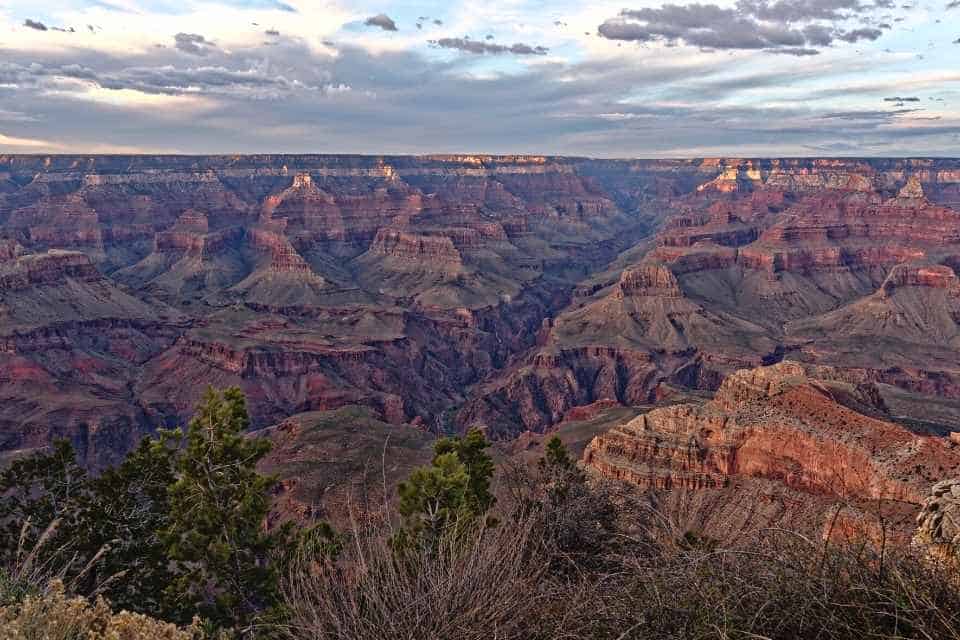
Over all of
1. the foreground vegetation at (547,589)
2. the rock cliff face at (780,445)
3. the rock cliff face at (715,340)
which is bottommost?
the rock cliff face at (715,340)

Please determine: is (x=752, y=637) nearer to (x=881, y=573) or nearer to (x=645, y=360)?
(x=881, y=573)

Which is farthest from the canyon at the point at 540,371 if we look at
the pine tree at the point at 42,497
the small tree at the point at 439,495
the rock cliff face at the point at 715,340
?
the pine tree at the point at 42,497

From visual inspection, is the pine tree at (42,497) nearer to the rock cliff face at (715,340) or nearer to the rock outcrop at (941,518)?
the rock outcrop at (941,518)

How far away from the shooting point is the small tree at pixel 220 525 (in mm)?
28891

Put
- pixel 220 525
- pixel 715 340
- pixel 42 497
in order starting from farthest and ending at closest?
pixel 715 340 → pixel 42 497 → pixel 220 525

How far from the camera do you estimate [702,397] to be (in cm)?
9400

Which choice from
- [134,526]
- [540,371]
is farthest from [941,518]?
[540,371]

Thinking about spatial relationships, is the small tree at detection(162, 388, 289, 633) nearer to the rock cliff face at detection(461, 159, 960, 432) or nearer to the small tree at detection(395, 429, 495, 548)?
the small tree at detection(395, 429, 495, 548)

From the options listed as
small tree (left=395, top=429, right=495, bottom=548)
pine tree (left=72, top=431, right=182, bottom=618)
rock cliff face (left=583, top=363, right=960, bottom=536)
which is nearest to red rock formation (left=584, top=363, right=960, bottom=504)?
rock cliff face (left=583, top=363, right=960, bottom=536)

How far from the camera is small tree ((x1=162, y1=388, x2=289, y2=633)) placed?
28.9 m

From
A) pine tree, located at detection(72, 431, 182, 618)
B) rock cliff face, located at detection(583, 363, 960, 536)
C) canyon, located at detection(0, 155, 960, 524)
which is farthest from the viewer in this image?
canyon, located at detection(0, 155, 960, 524)

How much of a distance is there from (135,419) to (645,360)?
103228 millimetres

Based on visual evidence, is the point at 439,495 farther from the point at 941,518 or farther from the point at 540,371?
the point at 540,371

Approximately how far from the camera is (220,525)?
97.7 ft
